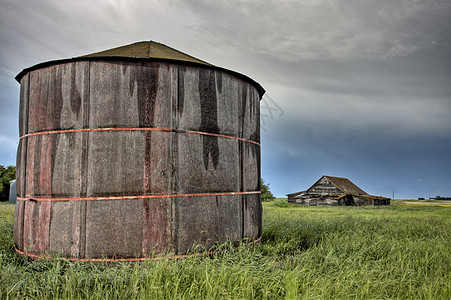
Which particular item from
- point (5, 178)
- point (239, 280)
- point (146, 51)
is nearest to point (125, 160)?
point (146, 51)

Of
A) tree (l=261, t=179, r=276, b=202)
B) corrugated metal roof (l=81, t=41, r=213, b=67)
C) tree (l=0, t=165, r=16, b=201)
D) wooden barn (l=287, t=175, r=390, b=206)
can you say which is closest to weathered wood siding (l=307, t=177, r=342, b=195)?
wooden barn (l=287, t=175, r=390, b=206)

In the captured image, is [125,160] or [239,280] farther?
[125,160]

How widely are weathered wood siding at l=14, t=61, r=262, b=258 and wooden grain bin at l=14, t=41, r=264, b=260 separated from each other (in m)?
0.02

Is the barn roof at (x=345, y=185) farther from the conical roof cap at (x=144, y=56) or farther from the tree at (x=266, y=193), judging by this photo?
the conical roof cap at (x=144, y=56)

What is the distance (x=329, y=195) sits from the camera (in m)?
32.0

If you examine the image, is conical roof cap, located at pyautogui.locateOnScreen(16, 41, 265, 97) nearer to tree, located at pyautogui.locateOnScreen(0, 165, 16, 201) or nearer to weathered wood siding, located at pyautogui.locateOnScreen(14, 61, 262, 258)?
weathered wood siding, located at pyautogui.locateOnScreen(14, 61, 262, 258)

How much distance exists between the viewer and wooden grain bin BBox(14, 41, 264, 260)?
6195mm

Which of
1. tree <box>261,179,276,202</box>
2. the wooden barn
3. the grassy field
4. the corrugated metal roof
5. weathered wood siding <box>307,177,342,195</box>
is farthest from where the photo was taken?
tree <box>261,179,276,202</box>

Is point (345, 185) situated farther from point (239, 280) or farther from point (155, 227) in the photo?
point (239, 280)

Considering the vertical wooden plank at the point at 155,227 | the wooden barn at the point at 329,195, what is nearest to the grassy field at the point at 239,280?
the vertical wooden plank at the point at 155,227

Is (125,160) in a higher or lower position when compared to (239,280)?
higher

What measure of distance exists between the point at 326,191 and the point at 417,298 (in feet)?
93.5

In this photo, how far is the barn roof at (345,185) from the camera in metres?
32.8

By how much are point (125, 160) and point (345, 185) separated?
31.9 metres
